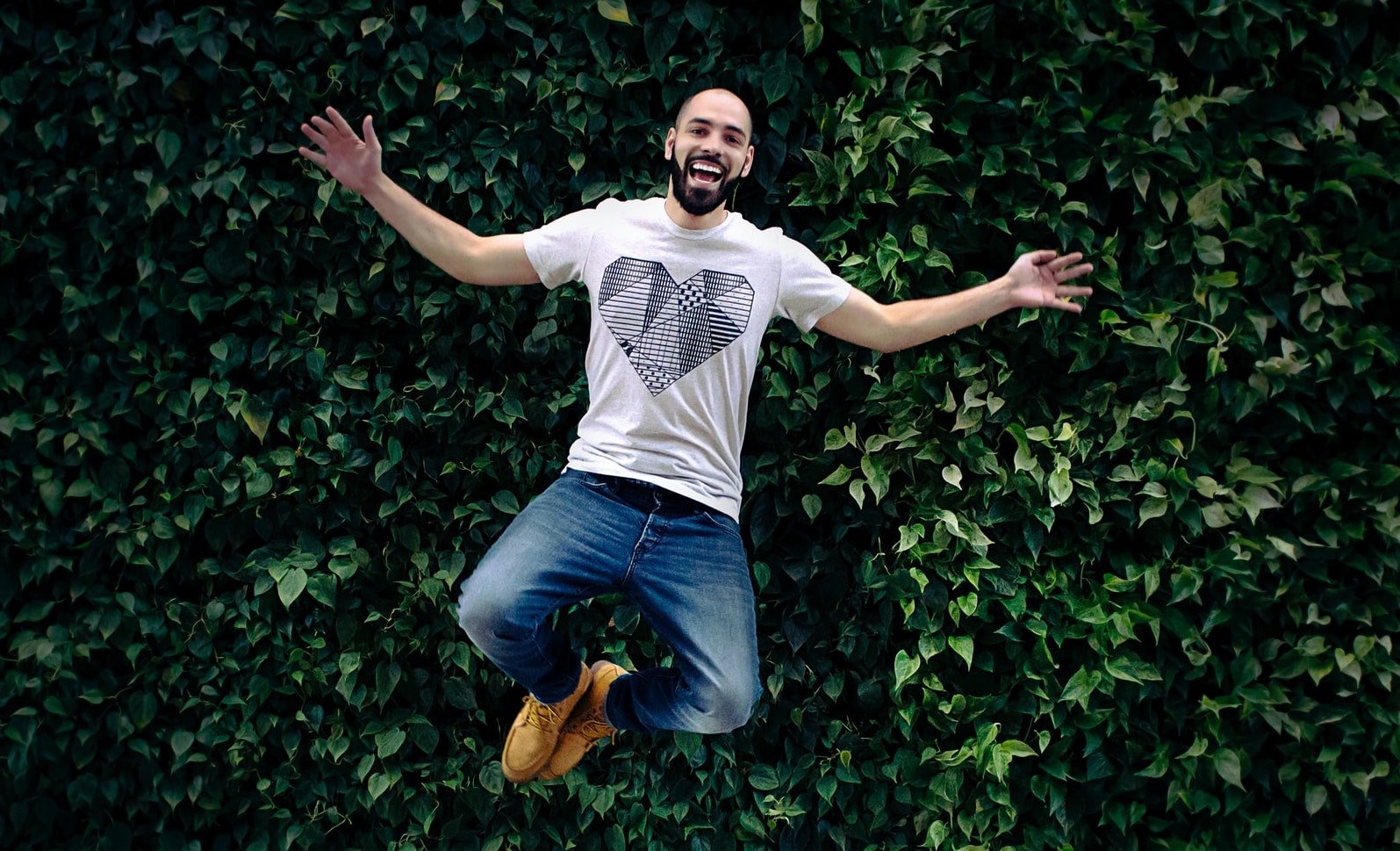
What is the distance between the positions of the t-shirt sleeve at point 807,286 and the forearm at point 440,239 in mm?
672

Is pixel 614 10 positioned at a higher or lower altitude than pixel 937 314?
higher

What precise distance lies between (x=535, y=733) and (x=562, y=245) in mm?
1343

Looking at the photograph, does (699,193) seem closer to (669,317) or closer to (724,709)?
(669,317)

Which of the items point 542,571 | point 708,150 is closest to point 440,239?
point 708,150

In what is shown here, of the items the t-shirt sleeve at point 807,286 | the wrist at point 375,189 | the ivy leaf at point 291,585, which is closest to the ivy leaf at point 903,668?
the t-shirt sleeve at point 807,286

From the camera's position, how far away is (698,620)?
2.80 m

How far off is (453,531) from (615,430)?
35.1 inches

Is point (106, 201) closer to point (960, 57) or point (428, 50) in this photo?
point (428, 50)

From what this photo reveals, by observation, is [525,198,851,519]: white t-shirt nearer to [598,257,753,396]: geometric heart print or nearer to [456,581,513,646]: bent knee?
[598,257,753,396]: geometric heart print

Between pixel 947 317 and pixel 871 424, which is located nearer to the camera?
pixel 947 317

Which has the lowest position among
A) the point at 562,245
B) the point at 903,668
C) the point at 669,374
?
the point at 903,668

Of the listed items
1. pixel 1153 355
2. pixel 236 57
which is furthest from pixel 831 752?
pixel 236 57

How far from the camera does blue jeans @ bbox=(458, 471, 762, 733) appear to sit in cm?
275

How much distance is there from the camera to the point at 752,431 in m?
3.40
